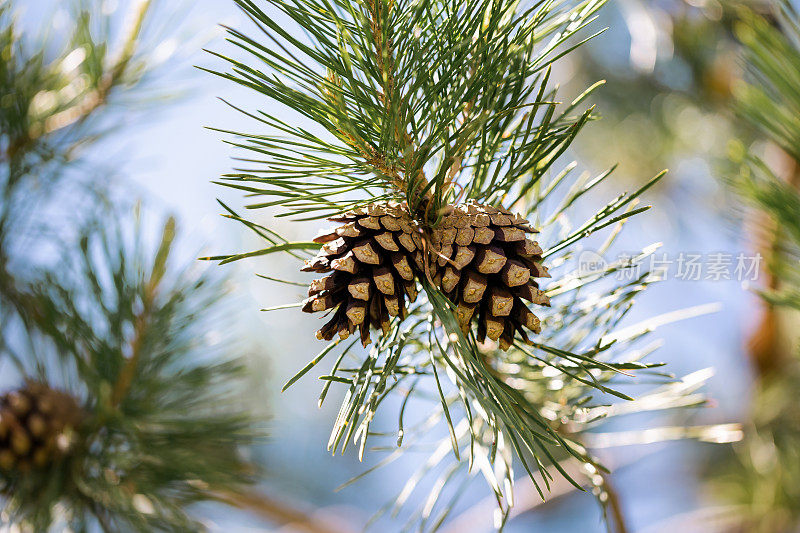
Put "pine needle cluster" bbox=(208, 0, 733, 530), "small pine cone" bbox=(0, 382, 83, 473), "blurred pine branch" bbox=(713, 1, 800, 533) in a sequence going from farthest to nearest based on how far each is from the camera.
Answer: "small pine cone" bbox=(0, 382, 83, 473), "blurred pine branch" bbox=(713, 1, 800, 533), "pine needle cluster" bbox=(208, 0, 733, 530)

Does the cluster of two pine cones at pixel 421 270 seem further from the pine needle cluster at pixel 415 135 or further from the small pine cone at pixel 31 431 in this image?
the small pine cone at pixel 31 431

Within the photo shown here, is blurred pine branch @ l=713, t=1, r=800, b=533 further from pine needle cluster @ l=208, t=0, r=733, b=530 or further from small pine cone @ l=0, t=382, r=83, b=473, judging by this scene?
small pine cone @ l=0, t=382, r=83, b=473

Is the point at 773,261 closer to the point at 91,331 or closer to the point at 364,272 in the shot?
the point at 364,272

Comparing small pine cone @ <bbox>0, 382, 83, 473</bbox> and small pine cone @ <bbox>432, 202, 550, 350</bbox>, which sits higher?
small pine cone @ <bbox>432, 202, 550, 350</bbox>

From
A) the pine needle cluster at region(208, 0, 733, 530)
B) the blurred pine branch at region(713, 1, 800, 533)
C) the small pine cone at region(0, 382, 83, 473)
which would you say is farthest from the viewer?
the small pine cone at region(0, 382, 83, 473)

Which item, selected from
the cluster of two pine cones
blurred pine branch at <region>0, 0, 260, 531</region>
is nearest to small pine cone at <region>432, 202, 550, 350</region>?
the cluster of two pine cones

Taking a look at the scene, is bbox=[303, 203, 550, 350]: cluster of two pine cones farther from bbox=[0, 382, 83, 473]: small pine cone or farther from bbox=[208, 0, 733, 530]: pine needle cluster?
bbox=[0, 382, 83, 473]: small pine cone

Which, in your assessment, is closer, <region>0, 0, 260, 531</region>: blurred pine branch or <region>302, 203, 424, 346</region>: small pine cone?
<region>302, 203, 424, 346</region>: small pine cone
